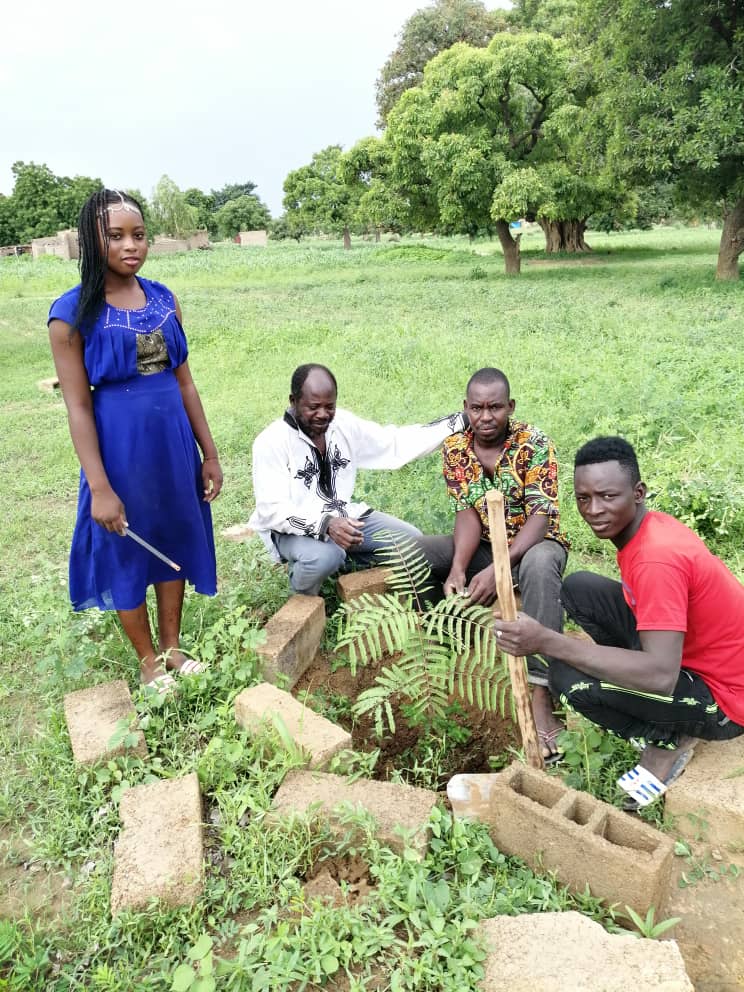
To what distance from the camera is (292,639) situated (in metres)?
2.98

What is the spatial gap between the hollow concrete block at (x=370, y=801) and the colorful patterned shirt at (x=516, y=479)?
1.24 m

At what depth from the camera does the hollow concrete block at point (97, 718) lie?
257 centimetres

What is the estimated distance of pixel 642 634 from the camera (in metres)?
2.11

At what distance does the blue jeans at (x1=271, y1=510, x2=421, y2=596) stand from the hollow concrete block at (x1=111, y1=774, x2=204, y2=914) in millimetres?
1070

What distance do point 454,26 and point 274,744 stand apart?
3737 centimetres

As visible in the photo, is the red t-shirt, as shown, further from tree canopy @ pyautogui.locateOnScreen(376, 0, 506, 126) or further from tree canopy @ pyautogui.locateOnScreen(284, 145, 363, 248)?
tree canopy @ pyautogui.locateOnScreen(284, 145, 363, 248)

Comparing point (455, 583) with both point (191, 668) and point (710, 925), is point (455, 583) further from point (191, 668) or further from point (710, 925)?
point (710, 925)

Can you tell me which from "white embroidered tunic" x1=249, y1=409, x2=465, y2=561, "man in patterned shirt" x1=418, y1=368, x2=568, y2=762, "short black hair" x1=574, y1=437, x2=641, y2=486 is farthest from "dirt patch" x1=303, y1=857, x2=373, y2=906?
"white embroidered tunic" x1=249, y1=409, x2=465, y2=561

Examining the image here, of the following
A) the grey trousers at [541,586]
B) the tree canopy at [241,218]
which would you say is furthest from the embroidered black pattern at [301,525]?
→ the tree canopy at [241,218]

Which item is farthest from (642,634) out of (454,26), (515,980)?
(454,26)

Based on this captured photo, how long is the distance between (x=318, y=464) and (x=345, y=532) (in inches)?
15.8

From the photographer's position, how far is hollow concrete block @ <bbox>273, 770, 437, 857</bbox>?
211 centimetres

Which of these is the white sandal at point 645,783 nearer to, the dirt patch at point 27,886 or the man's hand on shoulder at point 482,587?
the man's hand on shoulder at point 482,587

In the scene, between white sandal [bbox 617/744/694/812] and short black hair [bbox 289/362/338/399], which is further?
short black hair [bbox 289/362/338/399]
